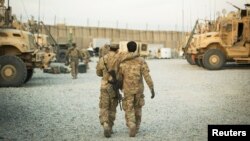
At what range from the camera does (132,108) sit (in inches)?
249

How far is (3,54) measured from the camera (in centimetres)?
1322

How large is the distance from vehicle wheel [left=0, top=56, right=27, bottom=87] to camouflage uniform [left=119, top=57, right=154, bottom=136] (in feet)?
22.9

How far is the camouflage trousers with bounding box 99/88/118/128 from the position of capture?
250 inches

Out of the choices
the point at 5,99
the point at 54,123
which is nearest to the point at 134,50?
the point at 54,123

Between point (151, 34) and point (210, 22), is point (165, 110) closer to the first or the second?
point (210, 22)

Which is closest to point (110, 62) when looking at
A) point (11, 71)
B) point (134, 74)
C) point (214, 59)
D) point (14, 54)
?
point (134, 74)

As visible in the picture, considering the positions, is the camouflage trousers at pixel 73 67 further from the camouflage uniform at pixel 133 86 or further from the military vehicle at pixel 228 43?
the camouflage uniform at pixel 133 86

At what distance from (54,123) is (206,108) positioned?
3.27 m

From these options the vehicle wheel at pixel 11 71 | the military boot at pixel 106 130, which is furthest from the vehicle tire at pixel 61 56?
the military boot at pixel 106 130

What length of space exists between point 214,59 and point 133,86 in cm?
1362

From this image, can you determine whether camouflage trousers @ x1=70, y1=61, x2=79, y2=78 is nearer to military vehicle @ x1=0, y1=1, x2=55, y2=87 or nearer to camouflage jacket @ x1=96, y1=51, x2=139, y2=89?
military vehicle @ x1=0, y1=1, x2=55, y2=87

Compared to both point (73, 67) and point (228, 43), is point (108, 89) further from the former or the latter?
point (228, 43)

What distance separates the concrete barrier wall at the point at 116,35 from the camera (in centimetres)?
4809

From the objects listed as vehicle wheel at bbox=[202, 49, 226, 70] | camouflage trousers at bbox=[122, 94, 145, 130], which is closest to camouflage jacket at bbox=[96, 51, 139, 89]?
camouflage trousers at bbox=[122, 94, 145, 130]
